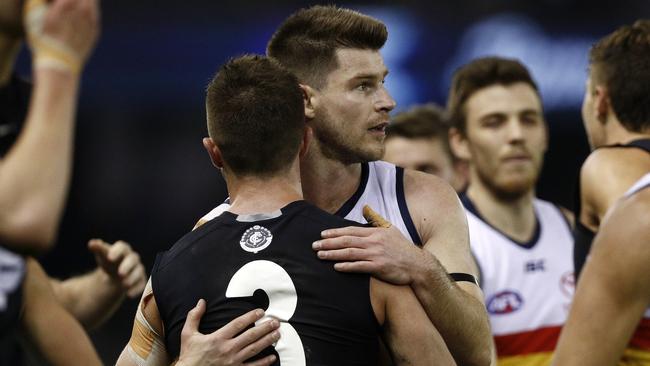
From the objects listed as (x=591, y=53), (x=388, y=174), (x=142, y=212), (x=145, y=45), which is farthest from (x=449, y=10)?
(x=388, y=174)

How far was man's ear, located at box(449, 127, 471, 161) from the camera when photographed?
6473 mm

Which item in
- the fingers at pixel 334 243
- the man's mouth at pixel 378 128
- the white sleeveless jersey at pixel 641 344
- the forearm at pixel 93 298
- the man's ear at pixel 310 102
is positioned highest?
the man's ear at pixel 310 102

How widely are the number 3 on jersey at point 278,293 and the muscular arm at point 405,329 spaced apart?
25 cm

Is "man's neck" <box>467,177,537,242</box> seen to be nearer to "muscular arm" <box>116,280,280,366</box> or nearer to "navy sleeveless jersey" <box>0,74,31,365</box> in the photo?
"muscular arm" <box>116,280,280,366</box>

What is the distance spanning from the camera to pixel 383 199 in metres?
3.83

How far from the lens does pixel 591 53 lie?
4.76 m

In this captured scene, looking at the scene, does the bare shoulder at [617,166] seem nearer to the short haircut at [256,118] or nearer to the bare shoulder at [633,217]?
the bare shoulder at [633,217]

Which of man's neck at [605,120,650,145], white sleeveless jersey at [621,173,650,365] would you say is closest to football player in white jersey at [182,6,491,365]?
white sleeveless jersey at [621,173,650,365]

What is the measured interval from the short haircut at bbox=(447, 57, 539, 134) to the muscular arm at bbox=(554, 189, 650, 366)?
285cm

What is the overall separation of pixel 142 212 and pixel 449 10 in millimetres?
3618

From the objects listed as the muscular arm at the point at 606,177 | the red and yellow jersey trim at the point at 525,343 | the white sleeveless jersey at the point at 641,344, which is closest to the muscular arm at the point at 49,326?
the white sleeveless jersey at the point at 641,344

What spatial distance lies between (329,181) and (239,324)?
109 cm

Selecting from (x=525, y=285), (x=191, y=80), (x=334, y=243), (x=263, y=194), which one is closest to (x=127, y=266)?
(x=263, y=194)

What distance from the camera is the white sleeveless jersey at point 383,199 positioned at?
3.74m
